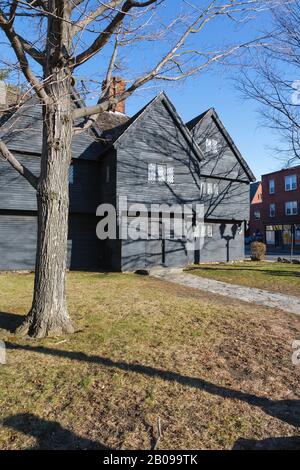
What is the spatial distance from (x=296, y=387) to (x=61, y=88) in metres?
6.47

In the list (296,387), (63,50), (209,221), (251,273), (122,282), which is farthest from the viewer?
(209,221)

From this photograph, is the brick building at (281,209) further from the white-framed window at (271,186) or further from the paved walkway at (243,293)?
the paved walkway at (243,293)

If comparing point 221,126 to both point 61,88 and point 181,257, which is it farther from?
point 61,88

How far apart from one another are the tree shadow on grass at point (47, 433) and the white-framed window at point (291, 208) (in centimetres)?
4357

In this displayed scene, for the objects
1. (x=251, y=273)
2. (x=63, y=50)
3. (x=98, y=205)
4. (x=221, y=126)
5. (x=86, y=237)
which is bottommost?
(x=251, y=273)

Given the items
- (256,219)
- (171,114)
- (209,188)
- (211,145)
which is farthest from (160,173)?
(256,219)

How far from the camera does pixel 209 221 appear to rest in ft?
76.1

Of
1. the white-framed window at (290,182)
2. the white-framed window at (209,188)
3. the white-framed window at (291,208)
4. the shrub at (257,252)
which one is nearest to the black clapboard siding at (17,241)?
the white-framed window at (209,188)

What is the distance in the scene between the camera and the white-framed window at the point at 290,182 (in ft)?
137

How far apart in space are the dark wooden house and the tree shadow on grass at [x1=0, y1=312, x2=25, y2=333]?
10292mm

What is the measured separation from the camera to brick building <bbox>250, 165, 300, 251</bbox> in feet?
136

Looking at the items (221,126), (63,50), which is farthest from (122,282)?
(221,126)

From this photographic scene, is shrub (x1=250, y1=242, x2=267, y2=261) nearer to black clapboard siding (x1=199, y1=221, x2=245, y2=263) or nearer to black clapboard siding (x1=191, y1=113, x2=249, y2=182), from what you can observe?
black clapboard siding (x1=199, y1=221, x2=245, y2=263)

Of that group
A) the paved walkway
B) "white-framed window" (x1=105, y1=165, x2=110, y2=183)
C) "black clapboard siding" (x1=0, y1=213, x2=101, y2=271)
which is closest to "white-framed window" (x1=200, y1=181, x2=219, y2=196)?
"white-framed window" (x1=105, y1=165, x2=110, y2=183)
